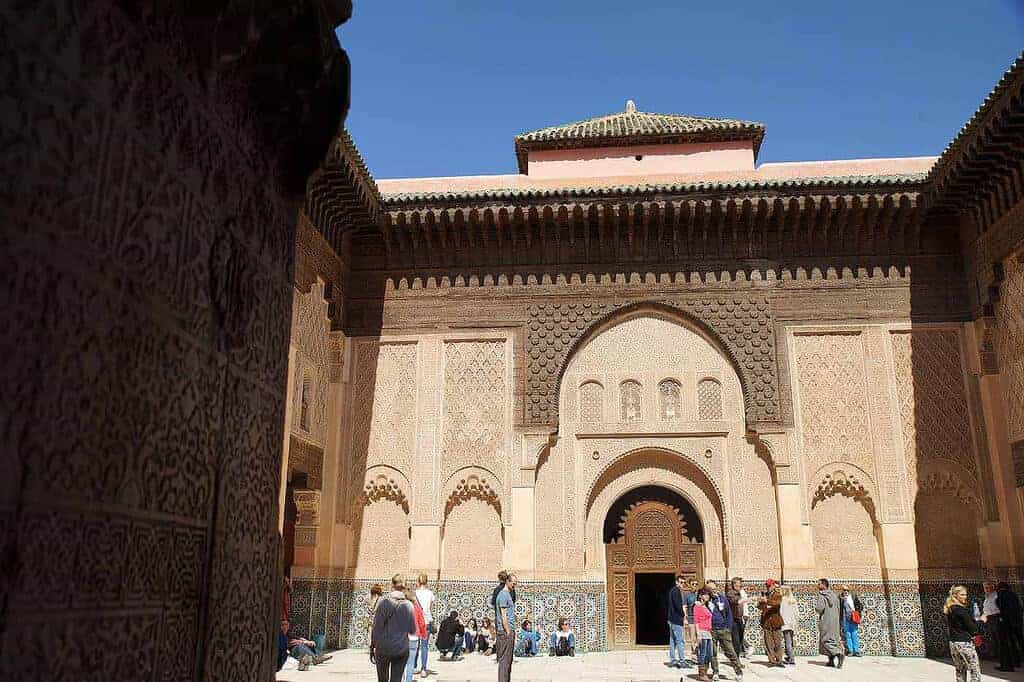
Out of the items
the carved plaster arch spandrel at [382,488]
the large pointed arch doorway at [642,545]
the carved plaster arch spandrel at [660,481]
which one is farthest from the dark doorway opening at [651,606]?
the carved plaster arch spandrel at [382,488]

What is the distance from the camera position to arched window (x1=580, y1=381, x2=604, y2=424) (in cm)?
1029

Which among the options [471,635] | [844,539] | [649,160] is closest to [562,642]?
[471,635]

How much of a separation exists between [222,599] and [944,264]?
10.3m

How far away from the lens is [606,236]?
1067 cm

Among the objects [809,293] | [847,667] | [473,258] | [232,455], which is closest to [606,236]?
[473,258]

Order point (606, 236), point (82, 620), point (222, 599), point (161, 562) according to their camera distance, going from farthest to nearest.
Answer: point (606, 236)
point (222, 599)
point (161, 562)
point (82, 620)

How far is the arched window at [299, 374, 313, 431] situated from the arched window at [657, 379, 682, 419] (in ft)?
13.7

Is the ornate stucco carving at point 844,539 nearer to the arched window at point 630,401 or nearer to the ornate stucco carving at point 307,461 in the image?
the arched window at point 630,401

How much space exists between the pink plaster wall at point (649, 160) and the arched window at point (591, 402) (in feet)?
12.2

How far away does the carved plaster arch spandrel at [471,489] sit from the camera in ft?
32.8

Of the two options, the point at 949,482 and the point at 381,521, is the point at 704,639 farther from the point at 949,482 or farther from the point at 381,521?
the point at 381,521

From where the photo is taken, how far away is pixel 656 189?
402 inches

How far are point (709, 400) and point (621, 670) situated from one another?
3.55 meters

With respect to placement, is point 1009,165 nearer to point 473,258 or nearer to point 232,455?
point 473,258
